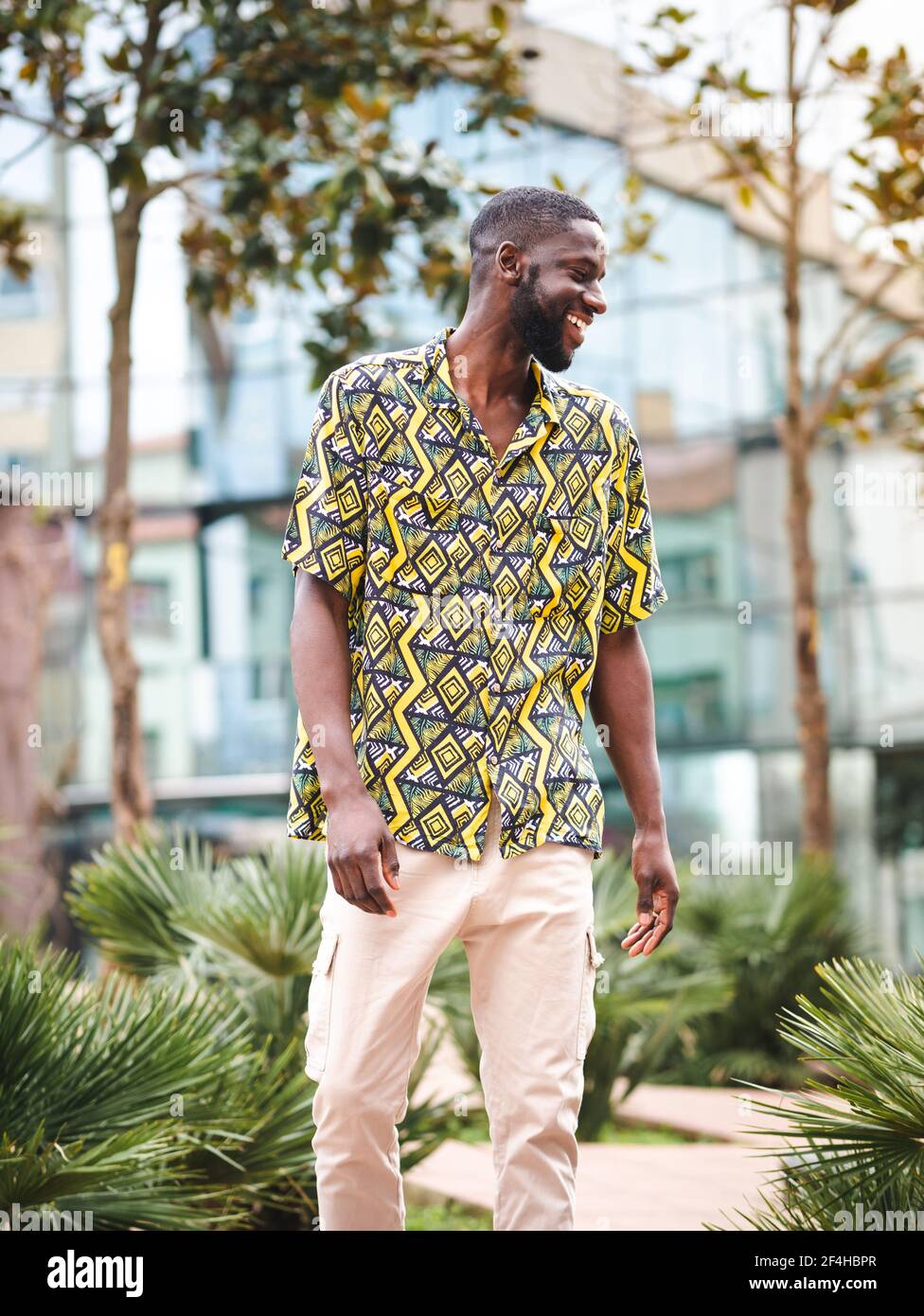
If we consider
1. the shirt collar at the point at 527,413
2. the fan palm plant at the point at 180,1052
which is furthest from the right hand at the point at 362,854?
the fan palm plant at the point at 180,1052

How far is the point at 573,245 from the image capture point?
270cm

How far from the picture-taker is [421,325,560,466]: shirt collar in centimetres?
273

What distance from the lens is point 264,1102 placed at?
3.83 meters

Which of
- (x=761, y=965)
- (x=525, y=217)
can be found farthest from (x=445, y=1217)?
(x=761, y=965)

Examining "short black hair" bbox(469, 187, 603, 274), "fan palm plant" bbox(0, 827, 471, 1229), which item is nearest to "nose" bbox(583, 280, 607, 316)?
"short black hair" bbox(469, 187, 603, 274)

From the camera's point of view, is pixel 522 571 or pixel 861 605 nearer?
pixel 522 571

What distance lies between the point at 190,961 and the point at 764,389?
891cm

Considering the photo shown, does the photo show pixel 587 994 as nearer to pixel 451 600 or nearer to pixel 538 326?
pixel 451 600

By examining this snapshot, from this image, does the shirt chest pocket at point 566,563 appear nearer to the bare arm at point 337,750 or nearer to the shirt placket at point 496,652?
the shirt placket at point 496,652

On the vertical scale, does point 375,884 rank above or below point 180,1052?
above

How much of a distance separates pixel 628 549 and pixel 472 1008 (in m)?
0.84

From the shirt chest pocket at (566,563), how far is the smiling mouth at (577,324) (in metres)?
0.29
